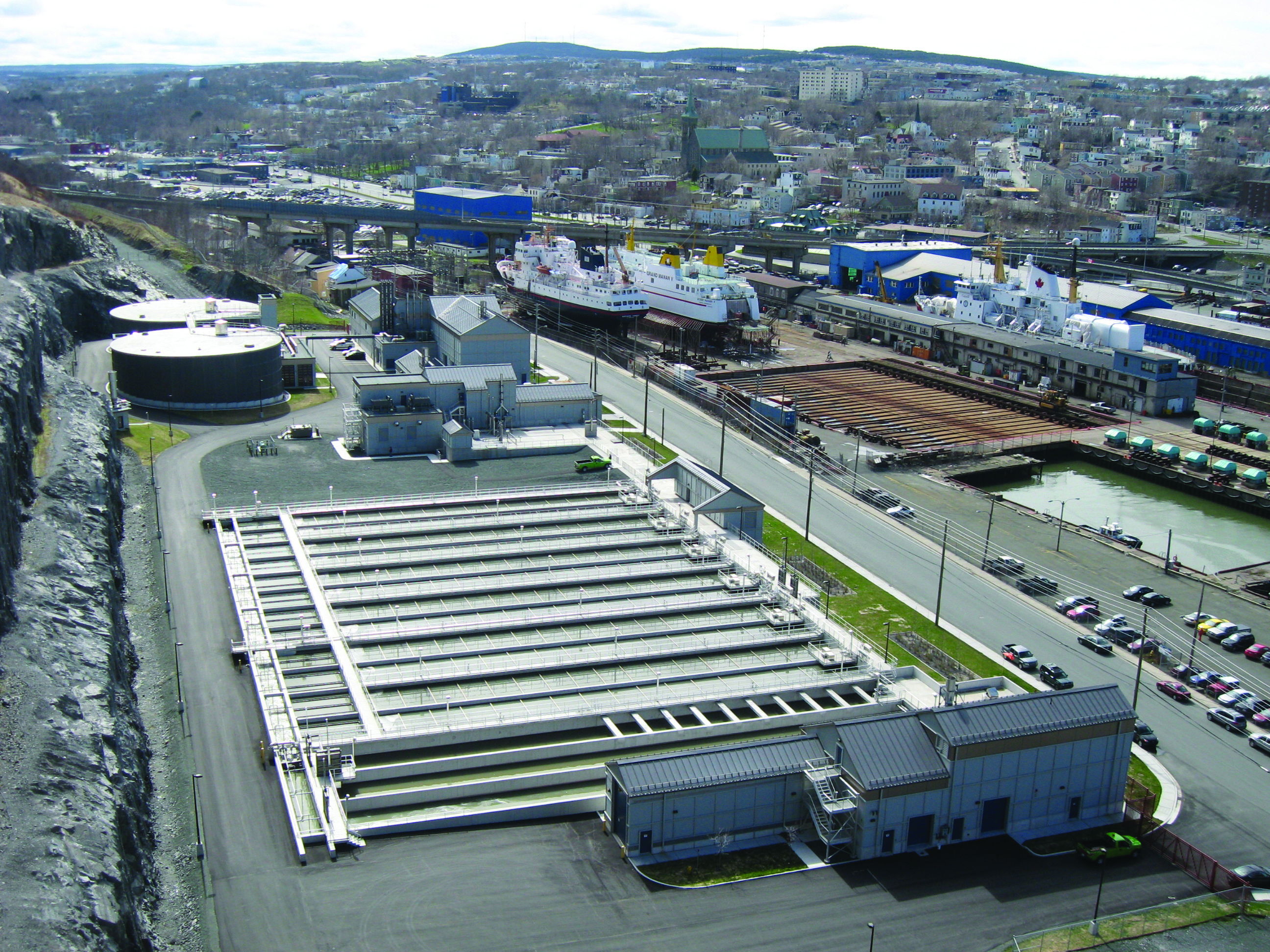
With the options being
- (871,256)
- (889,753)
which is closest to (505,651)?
(889,753)

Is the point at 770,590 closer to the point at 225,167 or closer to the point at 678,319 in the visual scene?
the point at 678,319

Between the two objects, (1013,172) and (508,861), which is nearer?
(508,861)

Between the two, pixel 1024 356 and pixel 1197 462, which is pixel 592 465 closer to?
pixel 1197 462

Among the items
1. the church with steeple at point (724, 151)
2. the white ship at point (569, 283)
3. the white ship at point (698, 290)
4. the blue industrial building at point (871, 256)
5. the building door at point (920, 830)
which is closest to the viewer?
the building door at point (920, 830)

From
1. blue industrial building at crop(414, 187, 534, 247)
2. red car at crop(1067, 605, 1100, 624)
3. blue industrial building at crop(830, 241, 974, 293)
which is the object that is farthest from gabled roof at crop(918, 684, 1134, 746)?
blue industrial building at crop(414, 187, 534, 247)

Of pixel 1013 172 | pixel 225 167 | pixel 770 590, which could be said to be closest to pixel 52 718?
pixel 770 590

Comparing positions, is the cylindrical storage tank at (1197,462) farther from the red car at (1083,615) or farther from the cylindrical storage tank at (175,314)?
the cylindrical storage tank at (175,314)

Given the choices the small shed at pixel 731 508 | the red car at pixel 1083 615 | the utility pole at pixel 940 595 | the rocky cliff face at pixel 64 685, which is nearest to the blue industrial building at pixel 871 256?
the small shed at pixel 731 508
